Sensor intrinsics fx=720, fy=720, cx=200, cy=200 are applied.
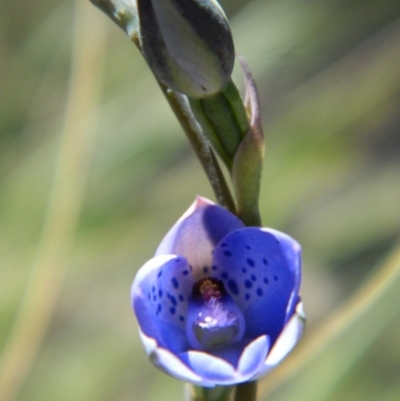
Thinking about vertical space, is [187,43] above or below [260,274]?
above

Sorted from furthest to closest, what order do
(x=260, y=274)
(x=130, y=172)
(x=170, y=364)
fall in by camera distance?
(x=130, y=172) < (x=260, y=274) < (x=170, y=364)

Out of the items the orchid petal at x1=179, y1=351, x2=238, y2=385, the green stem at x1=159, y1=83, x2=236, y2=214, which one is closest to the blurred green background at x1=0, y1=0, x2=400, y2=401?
the green stem at x1=159, y1=83, x2=236, y2=214

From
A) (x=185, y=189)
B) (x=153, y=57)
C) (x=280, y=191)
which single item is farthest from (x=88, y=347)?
(x=153, y=57)

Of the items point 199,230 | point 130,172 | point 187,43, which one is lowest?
point 130,172

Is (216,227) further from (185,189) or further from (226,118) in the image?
(185,189)

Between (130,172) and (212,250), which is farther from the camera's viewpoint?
(130,172)

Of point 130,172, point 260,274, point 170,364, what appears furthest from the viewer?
point 130,172

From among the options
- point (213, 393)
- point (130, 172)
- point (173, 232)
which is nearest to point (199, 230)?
point (173, 232)

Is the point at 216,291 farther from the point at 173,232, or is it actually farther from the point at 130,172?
the point at 130,172
